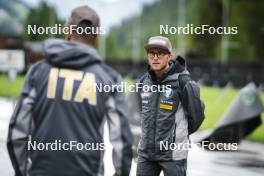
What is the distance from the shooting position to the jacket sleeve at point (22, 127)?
13.1 feet

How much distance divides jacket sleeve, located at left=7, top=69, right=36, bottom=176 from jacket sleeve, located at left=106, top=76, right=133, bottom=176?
0.43 metres

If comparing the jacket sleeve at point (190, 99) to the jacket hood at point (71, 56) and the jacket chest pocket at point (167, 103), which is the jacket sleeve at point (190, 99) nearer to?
the jacket chest pocket at point (167, 103)

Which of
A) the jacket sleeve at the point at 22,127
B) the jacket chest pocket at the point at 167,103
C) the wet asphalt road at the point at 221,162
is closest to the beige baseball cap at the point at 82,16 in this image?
the jacket sleeve at the point at 22,127

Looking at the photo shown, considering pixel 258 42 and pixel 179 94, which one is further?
pixel 258 42

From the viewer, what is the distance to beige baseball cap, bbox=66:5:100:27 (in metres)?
4.08

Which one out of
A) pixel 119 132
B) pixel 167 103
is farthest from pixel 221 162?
pixel 119 132

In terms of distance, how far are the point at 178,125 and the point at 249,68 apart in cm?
4092


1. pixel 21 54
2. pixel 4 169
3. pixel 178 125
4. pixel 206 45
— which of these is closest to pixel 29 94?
pixel 178 125

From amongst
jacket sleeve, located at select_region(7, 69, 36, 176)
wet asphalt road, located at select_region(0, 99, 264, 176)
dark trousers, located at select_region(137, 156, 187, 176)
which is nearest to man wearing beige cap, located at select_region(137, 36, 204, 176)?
dark trousers, located at select_region(137, 156, 187, 176)

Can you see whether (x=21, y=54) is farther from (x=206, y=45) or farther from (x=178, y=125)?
(x=206, y=45)

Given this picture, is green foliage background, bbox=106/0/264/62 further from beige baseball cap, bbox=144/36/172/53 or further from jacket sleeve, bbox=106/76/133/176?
jacket sleeve, bbox=106/76/133/176

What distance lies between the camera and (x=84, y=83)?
398cm

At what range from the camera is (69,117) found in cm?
393

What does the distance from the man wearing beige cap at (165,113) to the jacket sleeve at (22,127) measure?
1.97 m
